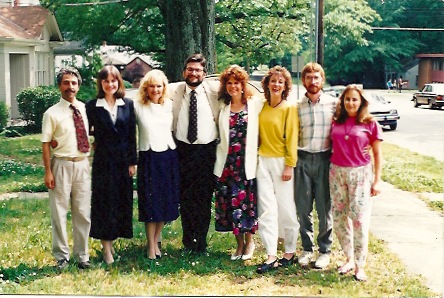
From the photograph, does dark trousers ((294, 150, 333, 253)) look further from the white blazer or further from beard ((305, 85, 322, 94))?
beard ((305, 85, 322, 94))

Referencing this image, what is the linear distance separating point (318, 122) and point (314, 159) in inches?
11.7

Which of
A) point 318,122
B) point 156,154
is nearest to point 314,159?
point 318,122

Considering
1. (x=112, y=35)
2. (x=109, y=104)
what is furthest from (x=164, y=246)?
(x=112, y=35)

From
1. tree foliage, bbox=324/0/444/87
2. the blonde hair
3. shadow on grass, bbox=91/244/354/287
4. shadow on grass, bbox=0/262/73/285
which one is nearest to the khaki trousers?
shadow on grass, bbox=0/262/73/285

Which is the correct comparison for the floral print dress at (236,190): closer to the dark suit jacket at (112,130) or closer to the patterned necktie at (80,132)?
the dark suit jacket at (112,130)

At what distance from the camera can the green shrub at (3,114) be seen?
6387mm

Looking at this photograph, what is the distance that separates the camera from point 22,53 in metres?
6.26

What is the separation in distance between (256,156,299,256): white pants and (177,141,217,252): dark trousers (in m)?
0.44

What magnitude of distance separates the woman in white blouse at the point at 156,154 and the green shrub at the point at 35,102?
1.07 meters

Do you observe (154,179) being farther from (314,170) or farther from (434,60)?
(434,60)

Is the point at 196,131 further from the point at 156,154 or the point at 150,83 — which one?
the point at 150,83

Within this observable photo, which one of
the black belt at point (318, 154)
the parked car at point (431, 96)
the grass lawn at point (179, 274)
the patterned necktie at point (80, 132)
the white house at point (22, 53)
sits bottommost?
the grass lawn at point (179, 274)

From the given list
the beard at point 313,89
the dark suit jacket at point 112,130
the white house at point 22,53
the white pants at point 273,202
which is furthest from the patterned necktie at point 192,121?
the white house at point 22,53

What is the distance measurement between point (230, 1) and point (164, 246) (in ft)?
14.8
